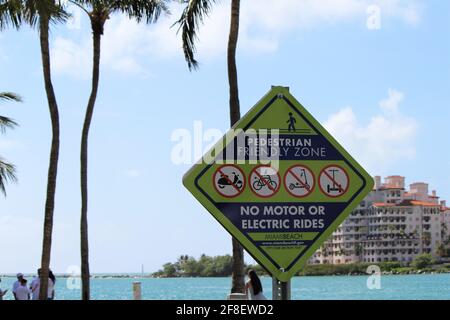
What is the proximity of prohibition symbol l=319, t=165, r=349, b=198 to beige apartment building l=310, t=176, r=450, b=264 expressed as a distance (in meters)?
170

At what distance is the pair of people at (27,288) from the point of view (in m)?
20.1

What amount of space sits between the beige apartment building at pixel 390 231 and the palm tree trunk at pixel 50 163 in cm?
15309

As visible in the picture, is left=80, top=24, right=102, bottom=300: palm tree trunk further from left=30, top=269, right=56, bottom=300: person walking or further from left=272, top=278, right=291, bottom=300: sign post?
left=272, top=278, right=291, bottom=300: sign post

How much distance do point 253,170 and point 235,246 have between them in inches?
511

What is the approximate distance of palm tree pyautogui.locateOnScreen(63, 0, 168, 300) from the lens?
75.0 ft

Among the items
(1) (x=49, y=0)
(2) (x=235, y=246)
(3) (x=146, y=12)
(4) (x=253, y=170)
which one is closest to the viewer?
(4) (x=253, y=170)

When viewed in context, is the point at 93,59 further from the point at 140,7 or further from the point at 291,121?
the point at 291,121

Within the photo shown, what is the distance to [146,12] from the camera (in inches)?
902

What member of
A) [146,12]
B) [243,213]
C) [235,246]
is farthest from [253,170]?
[146,12]

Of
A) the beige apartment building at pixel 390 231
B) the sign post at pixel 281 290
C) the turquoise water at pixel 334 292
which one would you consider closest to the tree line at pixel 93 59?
the sign post at pixel 281 290

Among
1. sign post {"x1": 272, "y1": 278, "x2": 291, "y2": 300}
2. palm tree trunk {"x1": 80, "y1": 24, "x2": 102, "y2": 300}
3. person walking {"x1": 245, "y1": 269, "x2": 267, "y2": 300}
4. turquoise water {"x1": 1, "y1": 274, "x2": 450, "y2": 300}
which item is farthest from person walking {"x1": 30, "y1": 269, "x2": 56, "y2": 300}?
turquoise water {"x1": 1, "y1": 274, "x2": 450, "y2": 300}

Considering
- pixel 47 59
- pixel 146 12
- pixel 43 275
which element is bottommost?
pixel 43 275

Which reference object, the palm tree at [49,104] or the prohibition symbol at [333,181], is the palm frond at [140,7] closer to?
the palm tree at [49,104]
